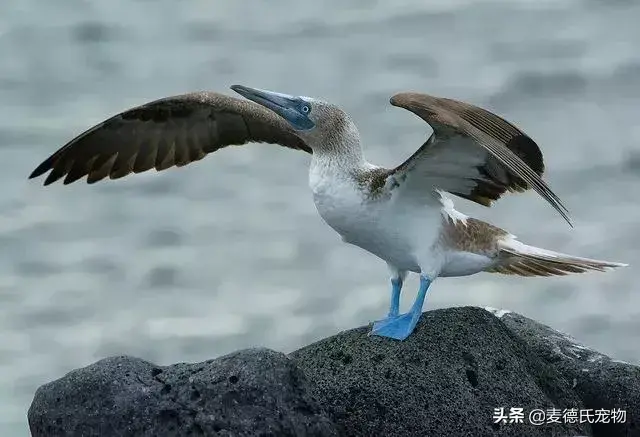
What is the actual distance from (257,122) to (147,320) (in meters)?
4.94

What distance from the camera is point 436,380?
26.7 ft

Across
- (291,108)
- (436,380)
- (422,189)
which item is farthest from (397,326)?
(291,108)

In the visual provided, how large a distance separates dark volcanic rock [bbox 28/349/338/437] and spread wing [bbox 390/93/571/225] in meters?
1.54

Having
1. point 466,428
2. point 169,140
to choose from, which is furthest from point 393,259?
point 169,140

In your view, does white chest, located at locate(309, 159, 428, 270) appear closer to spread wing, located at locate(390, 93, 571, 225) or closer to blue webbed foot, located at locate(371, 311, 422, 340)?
spread wing, located at locate(390, 93, 571, 225)

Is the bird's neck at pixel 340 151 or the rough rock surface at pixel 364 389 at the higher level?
the bird's neck at pixel 340 151

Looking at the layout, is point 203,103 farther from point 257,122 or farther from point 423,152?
point 423,152

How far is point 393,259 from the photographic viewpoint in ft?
29.7

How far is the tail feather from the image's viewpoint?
9.23 m

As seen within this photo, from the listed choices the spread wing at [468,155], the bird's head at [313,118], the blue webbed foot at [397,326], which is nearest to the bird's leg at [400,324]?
the blue webbed foot at [397,326]

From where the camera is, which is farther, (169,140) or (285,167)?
(285,167)

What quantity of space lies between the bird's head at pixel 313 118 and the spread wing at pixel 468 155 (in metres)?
0.40

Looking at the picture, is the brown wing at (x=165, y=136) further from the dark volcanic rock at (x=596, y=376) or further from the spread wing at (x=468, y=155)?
the dark volcanic rock at (x=596, y=376)

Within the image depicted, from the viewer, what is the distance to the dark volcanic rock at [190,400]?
24.6ft
